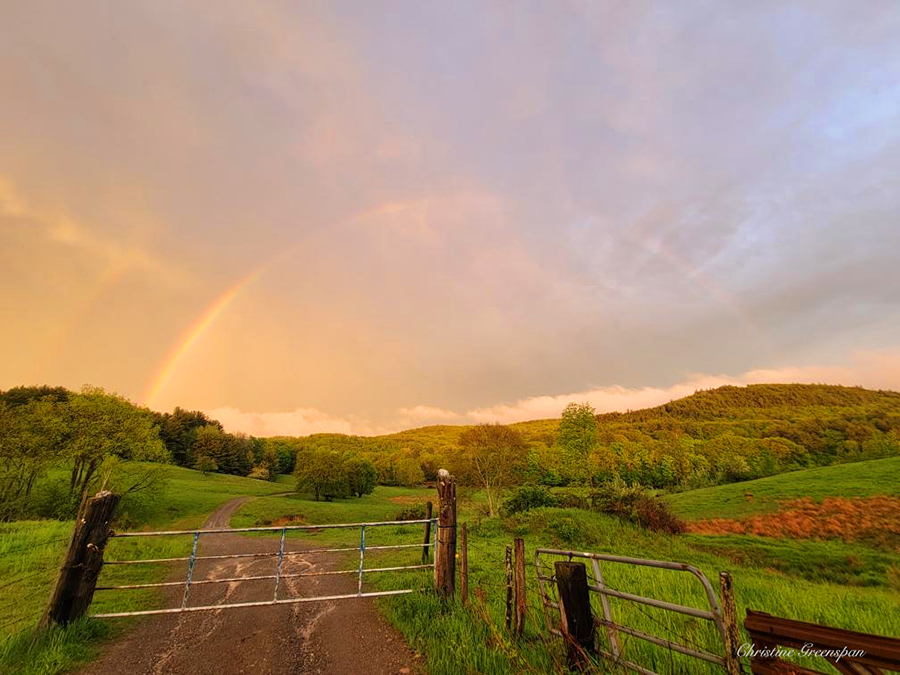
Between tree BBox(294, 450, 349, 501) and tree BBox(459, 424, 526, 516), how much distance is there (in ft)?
87.5

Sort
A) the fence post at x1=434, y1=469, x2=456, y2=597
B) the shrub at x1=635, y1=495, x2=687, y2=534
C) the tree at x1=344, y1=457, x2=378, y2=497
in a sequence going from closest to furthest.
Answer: the fence post at x1=434, y1=469, x2=456, y2=597
the shrub at x1=635, y1=495, x2=687, y2=534
the tree at x1=344, y1=457, x2=378, y2=497

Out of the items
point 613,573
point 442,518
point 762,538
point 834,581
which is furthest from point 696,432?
point 442,518

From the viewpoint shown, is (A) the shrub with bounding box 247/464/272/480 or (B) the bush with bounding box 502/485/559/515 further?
(A) the shrub with bounding box 247/464/272/480

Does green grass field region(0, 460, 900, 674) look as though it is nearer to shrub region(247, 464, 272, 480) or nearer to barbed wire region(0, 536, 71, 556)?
barbed wire region(0, 536, 71, 556)

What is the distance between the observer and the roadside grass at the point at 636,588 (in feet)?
21.0

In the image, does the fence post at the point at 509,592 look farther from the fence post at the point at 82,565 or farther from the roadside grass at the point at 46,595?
the fence post at the point at 82,565

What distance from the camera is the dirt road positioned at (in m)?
6.70

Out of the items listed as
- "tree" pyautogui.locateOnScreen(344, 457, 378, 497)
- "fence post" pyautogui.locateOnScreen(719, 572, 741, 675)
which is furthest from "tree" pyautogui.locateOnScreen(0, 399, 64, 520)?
"fence post" pyautogui.locateOnScreen(719, 572, 741, 675)

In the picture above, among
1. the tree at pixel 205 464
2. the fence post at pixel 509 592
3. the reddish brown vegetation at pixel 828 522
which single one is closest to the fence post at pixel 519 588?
the fence post at pixel 509 592

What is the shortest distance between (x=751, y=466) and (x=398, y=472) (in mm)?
76983

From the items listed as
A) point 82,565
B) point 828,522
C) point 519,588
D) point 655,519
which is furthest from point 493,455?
point 82,565

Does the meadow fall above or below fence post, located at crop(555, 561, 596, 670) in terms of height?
below

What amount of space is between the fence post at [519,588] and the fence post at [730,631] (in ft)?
12.8
